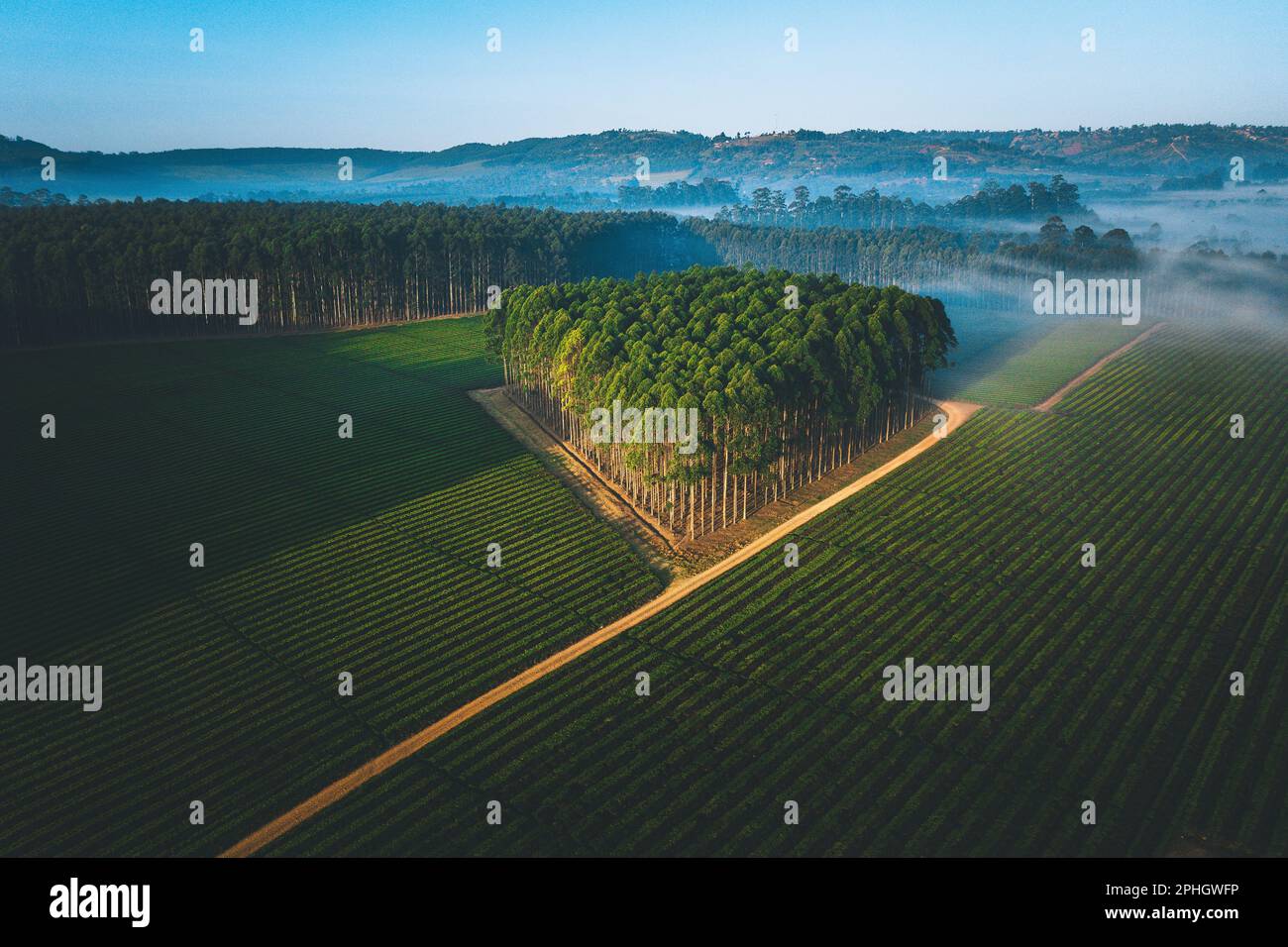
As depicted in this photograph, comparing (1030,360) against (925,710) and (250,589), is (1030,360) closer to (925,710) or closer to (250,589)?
(925,710)

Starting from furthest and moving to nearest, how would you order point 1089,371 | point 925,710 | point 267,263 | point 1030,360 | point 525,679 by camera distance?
1. point 267,263
2. point 1030,360
3. point 1089,371
4. point 525,679
5. point 925,710

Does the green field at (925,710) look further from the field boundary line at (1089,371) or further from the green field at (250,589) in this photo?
the field boundary line at (1089,371)

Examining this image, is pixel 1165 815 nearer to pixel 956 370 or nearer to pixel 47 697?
pixel 47 697

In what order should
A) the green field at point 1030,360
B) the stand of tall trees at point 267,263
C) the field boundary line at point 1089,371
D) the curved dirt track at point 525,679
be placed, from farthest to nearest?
the stand of tall trees at point 267,263, the green field at point 1030,360, the field boundary line at point 1089,371, the curved dirt track at point 525,679

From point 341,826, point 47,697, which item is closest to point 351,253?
point 47,697

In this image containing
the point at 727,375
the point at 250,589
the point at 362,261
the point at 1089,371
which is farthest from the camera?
→ the point at 362,261

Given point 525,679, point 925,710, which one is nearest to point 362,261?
point 525,679

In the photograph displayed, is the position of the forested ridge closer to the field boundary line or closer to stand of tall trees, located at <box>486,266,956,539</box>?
the field boundary line

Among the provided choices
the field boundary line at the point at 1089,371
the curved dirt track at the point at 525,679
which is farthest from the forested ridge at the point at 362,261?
the curved dirt track at the point at 525,679
